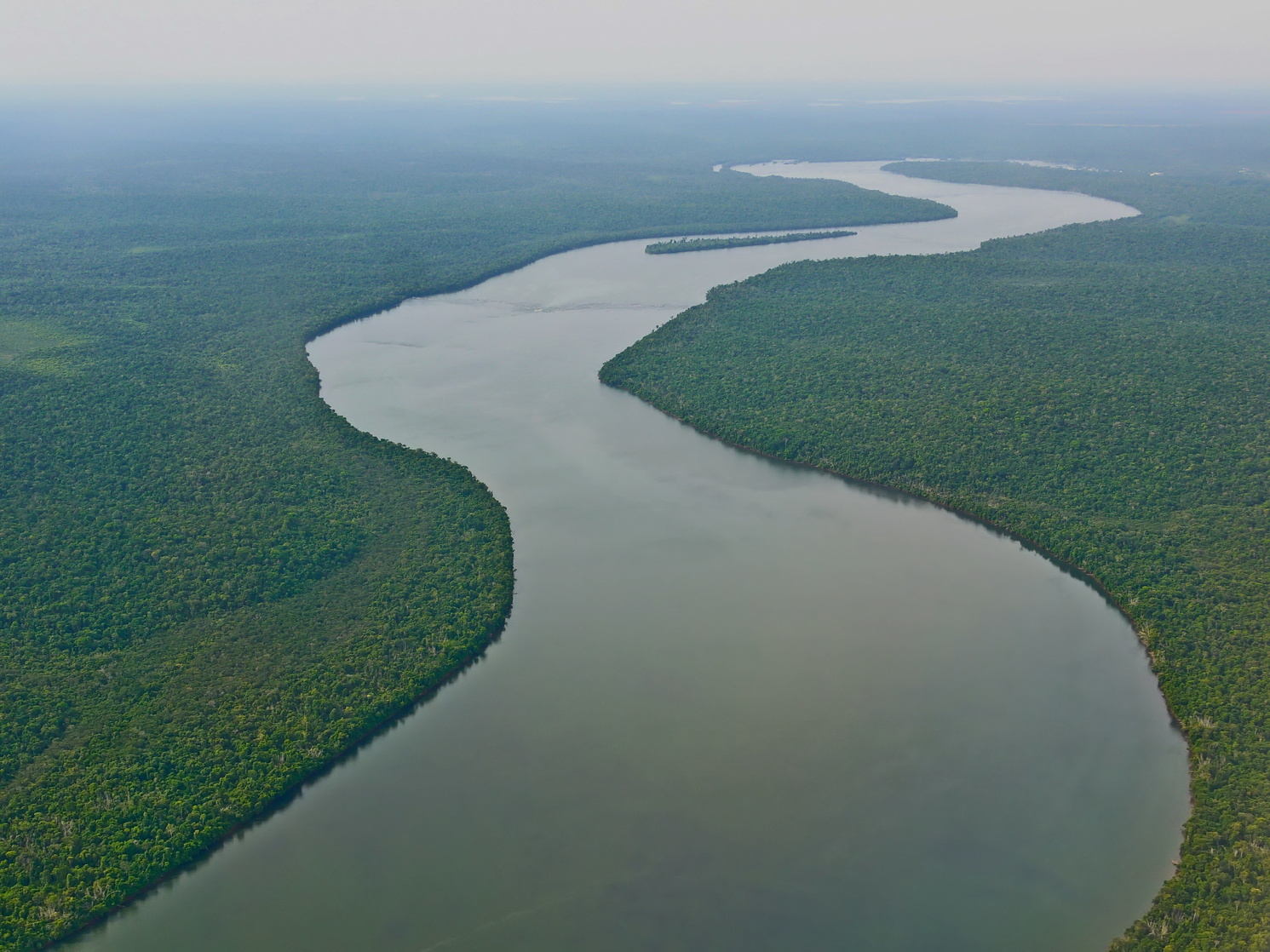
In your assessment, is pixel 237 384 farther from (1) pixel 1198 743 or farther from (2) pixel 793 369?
(1) pixel 1198 743

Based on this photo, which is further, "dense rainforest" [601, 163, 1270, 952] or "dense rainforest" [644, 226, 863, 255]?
"dense rainforest" [644, 226, 863, 255]

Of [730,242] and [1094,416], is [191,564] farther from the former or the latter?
[730,242]

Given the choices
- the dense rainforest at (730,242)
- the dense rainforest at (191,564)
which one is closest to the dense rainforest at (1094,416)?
the dense rainforest at (730,242)

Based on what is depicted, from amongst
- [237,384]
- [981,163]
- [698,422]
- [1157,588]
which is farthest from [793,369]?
[981,163]

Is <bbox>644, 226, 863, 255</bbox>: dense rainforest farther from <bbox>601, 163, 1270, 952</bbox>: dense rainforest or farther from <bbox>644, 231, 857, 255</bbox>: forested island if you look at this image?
<bbox>601, 163, 1270, 952</bbox>: dense rainforest

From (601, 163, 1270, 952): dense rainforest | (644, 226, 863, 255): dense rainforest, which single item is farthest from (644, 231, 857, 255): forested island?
(601, 163, 1270, 952): dense rainforest

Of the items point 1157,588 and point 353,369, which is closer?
point 1157,588
